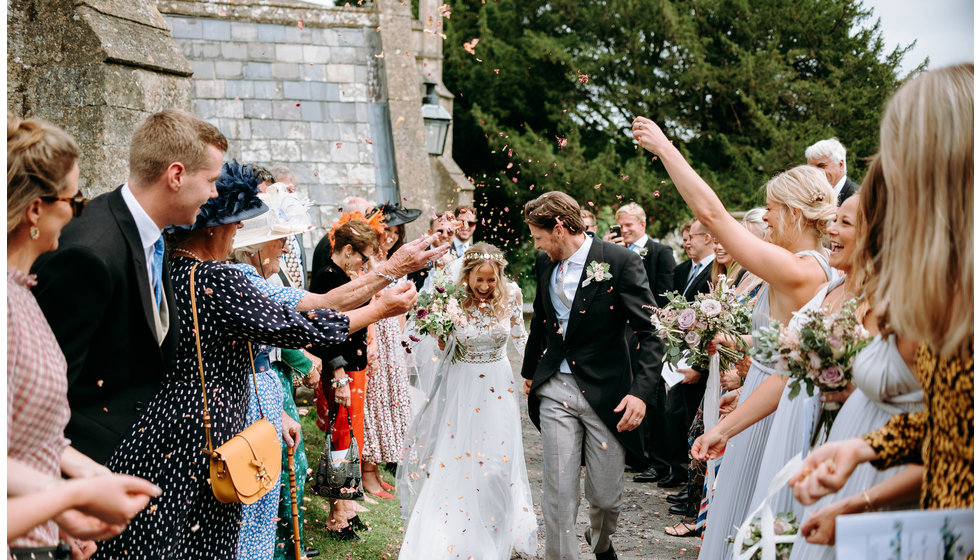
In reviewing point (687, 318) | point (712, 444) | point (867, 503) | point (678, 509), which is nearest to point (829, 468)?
point (867, 503)

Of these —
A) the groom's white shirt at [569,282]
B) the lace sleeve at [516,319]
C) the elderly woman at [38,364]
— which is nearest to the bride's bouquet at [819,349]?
the elderly woman at [38,364]

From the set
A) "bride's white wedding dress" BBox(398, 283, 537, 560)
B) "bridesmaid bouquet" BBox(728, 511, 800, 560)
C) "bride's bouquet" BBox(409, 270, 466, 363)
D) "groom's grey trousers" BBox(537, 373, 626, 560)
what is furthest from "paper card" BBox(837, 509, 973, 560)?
"bride's bouquet" BBox(409, 270, 466, 363)

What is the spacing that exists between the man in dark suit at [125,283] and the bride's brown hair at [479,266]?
11.3 ft

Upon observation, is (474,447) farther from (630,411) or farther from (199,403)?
(199,403)

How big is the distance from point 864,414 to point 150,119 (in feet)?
8.67

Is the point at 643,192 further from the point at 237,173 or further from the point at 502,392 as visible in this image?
the point at 237,173

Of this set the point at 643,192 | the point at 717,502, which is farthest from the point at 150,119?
the point at 643,192

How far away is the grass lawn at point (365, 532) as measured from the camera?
6.12 m

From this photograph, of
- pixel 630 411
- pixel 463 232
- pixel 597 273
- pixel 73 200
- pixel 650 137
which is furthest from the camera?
pixel 463 232

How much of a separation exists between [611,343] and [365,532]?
2.63 metres

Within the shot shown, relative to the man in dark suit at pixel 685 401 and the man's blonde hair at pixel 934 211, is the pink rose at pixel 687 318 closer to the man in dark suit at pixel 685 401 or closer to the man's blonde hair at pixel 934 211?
the man's blonde hair at pixel 934 211

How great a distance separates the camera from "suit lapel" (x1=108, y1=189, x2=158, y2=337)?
2.86 m

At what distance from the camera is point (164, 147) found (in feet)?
9.76

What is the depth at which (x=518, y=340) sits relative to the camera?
6.82 meters
